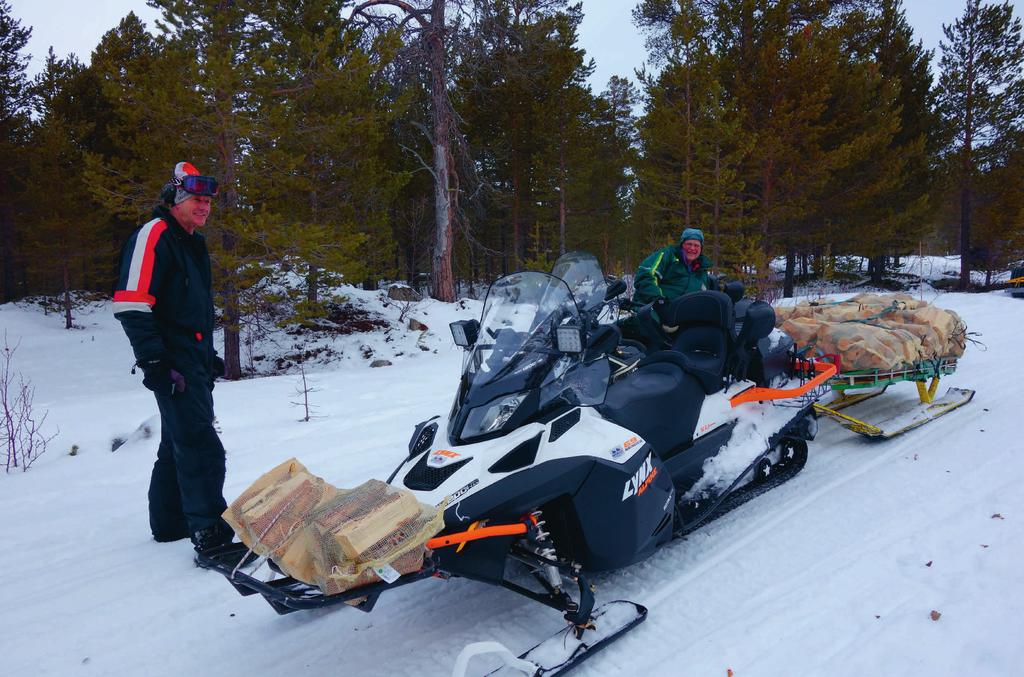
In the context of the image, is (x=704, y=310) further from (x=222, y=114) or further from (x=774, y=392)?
(x=222, y=114)

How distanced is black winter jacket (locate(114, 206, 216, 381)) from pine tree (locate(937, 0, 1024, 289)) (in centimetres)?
2370

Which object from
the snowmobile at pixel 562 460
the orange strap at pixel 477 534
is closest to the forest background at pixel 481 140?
the snowmobile at pixel 562 460

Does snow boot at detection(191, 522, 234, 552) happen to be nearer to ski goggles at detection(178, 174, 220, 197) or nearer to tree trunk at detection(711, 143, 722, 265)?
ski goggles at detection(178, 174, 220, 197)

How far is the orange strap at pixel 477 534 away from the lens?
6.93 ft

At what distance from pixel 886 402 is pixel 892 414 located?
411 millimetres

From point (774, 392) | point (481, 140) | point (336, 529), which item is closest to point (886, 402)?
point (774, 392)

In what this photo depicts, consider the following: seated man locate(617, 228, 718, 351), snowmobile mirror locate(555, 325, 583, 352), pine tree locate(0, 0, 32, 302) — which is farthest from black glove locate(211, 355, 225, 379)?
pine tree locate(0, 0, 32, 302)

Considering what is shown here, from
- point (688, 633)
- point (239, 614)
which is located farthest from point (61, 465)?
point (688, 633)

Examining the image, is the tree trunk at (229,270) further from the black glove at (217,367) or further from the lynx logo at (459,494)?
the lynx logo at (459,494)

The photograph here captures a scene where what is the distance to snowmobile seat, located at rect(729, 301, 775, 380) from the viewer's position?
12.6ft

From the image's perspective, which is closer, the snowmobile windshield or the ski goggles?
the snowmobile windshield

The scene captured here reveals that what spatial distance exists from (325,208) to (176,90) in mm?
4611

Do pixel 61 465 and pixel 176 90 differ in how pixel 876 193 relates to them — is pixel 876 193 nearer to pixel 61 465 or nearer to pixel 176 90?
pixel 176 90

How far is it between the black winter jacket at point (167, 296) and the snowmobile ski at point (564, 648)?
2.06 meters
